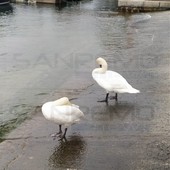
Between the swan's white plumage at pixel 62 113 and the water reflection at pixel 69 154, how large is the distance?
0.29m

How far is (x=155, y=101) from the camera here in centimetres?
855

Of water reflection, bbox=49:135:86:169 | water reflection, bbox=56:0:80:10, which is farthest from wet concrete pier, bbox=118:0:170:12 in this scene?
water reflection, bbox=49:135:86:169

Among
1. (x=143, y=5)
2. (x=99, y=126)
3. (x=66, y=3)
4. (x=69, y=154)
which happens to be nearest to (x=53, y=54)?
(x=99, y=126)

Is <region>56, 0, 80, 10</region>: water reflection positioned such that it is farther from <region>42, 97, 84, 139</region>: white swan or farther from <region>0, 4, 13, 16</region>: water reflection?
<region>42, 97, 84, 139</region>: white swan

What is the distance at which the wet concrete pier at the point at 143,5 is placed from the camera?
33.8 metres

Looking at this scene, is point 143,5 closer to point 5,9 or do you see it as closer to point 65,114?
point 5,9

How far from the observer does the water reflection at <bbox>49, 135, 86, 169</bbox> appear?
581 cm

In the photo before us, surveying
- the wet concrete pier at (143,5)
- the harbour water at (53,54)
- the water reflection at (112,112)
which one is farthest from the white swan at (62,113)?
the wet concrete pier at (143,5)

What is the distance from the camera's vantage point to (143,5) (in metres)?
34.5

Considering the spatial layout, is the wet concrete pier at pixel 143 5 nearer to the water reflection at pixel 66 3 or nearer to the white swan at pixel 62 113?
the water reflection at pixel 66 3

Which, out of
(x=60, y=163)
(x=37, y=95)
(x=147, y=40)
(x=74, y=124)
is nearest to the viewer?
(x=60, y=163)

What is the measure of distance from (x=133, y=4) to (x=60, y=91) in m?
26.1

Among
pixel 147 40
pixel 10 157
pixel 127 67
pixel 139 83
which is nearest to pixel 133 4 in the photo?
pixel 147 40

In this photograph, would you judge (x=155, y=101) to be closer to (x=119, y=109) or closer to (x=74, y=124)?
(x=119, y=109)
